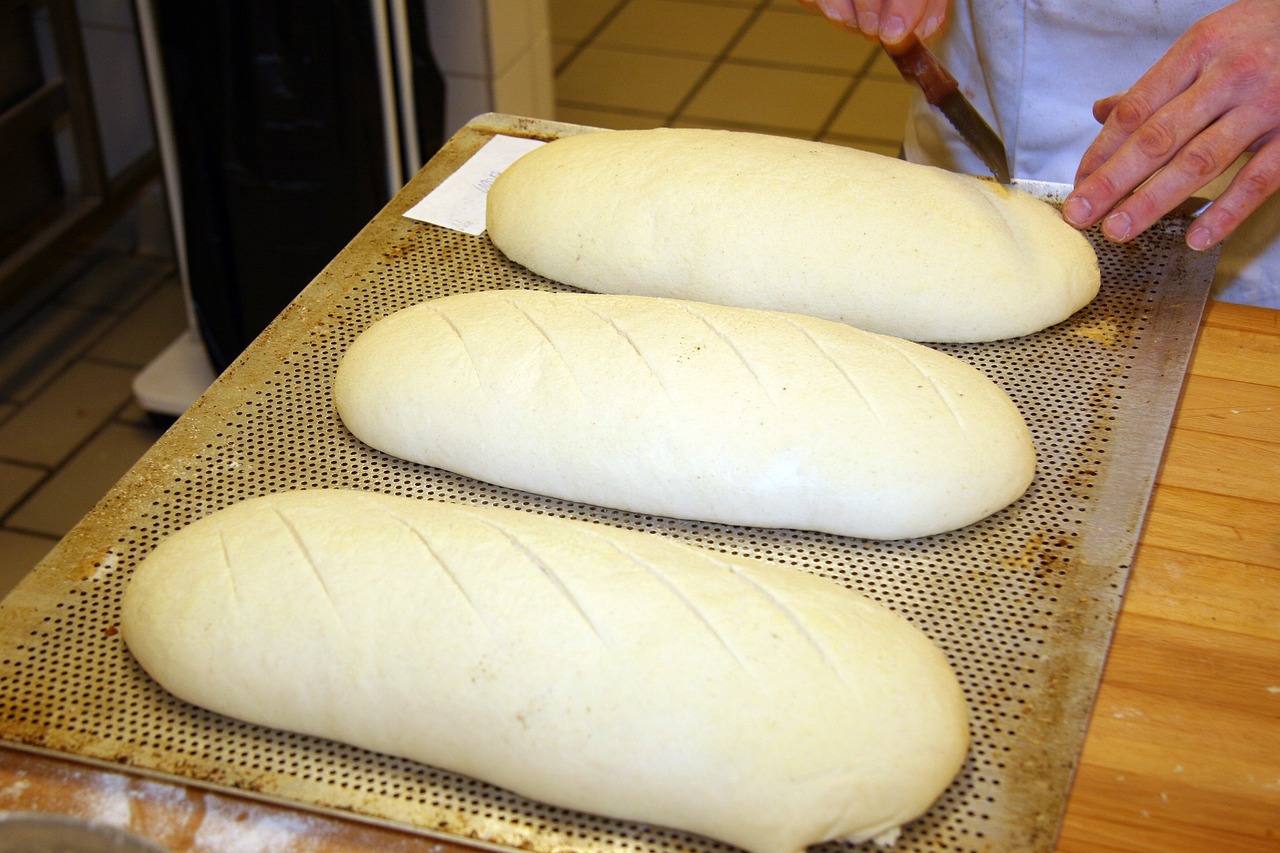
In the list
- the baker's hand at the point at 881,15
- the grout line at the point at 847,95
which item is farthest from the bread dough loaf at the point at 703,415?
the grout line at the point at 847,95

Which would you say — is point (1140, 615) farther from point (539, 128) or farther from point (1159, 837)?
point (539, 128)

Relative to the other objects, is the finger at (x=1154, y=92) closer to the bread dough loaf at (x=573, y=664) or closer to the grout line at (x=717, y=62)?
the bread dough loaf at (x=573, y=664)

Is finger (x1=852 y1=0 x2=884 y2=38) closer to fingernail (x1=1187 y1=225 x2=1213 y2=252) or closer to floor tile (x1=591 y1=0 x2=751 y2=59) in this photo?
fingernail (x1=1187 y1=225 x2=1213 y2=252)

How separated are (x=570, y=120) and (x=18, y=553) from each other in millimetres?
2084

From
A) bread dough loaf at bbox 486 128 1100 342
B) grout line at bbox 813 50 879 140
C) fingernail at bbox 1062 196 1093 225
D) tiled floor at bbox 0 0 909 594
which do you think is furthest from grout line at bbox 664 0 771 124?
fingernail at bbox 1062 196 1093 225

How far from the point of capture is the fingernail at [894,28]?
1.40 metres

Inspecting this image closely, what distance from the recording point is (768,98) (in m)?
Answer: 3.65

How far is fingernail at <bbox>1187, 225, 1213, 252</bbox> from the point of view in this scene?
4.50 ft

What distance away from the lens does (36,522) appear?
236cm

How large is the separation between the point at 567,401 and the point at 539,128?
730 mm

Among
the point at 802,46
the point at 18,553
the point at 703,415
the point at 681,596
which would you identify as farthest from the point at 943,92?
the point at 802,46

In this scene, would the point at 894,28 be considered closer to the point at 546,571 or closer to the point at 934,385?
the point at 934,385

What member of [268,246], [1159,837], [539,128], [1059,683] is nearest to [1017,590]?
[1059,683]

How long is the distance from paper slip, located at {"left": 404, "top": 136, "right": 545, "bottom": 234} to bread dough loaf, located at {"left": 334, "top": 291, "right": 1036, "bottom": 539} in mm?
330
